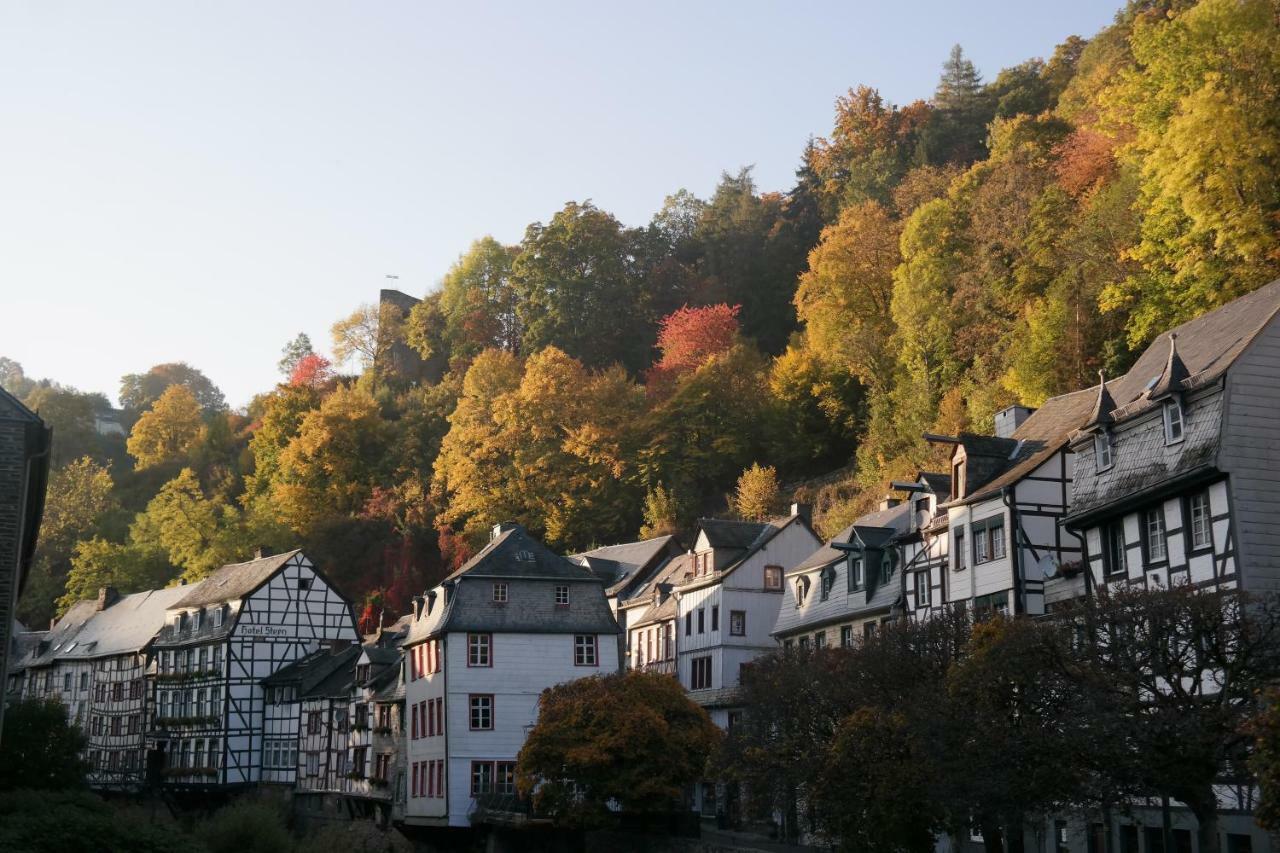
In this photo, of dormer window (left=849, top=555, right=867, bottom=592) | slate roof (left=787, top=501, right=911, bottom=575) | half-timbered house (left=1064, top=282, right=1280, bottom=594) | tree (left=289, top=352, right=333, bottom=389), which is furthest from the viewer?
tree (left=289, top=352, right=333, bottom=389)

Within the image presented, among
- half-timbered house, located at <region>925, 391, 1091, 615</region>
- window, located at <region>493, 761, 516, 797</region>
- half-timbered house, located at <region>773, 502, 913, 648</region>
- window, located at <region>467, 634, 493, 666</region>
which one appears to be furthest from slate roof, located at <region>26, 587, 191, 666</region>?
half-timbered house, located at <region>925, 391, 1091, 615</region>

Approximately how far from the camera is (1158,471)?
29672 mm

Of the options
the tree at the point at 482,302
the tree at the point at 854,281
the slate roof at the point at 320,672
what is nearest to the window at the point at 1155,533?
the slate roof at the point at 320,672

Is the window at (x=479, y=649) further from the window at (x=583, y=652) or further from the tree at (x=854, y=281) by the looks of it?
the tree at (x=854, y=281)

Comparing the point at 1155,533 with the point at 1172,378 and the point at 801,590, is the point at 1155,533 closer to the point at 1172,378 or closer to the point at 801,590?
the point at 1172,378

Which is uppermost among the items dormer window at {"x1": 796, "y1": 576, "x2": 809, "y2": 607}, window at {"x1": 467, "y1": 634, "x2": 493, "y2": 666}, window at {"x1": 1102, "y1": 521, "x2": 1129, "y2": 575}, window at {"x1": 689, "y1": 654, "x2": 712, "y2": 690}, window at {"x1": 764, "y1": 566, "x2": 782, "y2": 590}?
window at {"x1": 764, "y1": 566, "x2": 782, "y2": 590}

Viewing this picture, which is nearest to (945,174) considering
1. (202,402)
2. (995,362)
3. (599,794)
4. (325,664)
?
(995,362)

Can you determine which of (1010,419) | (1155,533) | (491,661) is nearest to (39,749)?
(491,661)

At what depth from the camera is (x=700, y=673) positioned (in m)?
56.1

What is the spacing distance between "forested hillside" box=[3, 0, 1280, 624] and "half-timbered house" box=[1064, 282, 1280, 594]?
14133 millimetres

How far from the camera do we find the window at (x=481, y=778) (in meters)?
49.8

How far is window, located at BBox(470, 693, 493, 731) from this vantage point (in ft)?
166

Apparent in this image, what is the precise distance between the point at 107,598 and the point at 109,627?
193 inches

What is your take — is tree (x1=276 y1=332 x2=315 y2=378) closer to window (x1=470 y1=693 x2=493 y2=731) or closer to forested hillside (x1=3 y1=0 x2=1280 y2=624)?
forested hillside (x1=3 y1=0 x2=1280 y2=624)
